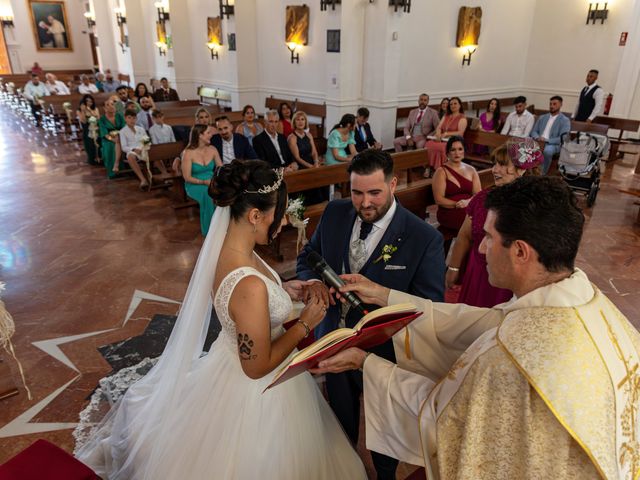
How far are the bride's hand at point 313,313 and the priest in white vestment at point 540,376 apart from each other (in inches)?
26.0

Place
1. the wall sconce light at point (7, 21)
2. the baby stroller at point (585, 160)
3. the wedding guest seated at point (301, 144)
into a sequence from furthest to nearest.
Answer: the wall sconce light at point (7, 21), the baby stroller at point (585, 160), the wedding guest seated at point (301, 144)

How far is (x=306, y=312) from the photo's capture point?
2082 millimetres

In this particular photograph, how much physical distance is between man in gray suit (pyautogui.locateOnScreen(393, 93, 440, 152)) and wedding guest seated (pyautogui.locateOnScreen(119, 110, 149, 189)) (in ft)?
17.2

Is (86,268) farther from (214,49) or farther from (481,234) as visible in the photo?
(214,49)

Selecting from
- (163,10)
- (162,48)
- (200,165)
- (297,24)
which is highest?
(163,10)

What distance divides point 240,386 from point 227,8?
12.0 meters

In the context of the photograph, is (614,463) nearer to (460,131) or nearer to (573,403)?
(573,403)

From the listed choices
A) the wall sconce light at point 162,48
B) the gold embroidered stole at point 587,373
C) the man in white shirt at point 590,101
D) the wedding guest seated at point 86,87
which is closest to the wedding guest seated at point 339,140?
the gold embroidered stole at point 587,373

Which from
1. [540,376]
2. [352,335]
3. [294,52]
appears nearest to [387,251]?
[352,335]

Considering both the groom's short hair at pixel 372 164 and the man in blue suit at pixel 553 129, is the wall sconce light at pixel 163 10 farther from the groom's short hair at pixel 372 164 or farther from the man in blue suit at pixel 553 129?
the groom's short hair at pixel 372 164

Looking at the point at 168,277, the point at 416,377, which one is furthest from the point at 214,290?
the point at 168,277

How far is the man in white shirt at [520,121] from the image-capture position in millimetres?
8961

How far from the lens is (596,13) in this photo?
1148cm

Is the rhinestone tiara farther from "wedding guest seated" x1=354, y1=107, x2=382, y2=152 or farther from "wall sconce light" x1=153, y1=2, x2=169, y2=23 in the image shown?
"wall sconce light" x1=153, y1=2, x2=169, y2=23
